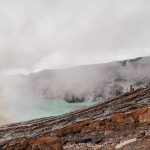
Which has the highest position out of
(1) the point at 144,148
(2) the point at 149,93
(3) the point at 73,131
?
(2) the point at 149,93

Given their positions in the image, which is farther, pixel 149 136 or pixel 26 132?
pixel 26 132

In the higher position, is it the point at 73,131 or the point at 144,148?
the point at 73,131

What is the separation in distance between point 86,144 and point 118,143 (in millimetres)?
2458

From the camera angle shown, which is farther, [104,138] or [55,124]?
[55,124]

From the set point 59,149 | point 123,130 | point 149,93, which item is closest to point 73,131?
point 59,149

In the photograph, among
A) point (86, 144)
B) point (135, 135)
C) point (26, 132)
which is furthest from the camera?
point (26, 132)

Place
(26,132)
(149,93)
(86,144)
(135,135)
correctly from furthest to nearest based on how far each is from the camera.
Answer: (26,132)
(149,93)
(86,144)
(135,135)

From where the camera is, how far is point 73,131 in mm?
26625

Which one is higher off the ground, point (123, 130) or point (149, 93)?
point (149, 93)

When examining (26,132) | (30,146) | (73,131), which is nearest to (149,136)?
(73,131)

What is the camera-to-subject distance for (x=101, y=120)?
25.7 m

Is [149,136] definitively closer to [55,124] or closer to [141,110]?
[141,110]

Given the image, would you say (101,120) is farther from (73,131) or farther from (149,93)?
(149,93)

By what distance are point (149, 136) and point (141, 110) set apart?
7.27ft
